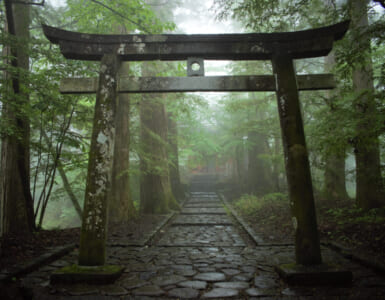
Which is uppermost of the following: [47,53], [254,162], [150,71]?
[150,71]

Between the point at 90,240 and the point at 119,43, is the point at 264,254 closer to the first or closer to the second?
the point at 90,240

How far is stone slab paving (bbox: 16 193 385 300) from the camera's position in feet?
10.8

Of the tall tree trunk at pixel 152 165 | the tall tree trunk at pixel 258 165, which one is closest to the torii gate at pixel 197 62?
the tall tree trunk at pixel 152 165

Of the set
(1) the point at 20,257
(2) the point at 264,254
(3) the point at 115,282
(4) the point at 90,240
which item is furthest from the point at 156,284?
(1) the point at 20,257

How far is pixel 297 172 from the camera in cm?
392

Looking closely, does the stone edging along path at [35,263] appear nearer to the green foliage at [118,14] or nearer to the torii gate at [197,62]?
the torii gate at [197,62]

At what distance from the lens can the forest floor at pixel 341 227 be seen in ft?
16.3

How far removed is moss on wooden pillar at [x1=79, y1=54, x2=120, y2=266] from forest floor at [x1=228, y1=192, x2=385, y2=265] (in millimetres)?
4116

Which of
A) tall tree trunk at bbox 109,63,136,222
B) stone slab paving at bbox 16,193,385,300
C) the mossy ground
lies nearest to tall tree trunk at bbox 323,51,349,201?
stone slab paving at bbox 16,193,385,300

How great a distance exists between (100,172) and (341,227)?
6045mm

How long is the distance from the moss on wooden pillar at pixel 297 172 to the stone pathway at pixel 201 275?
22.9 inches

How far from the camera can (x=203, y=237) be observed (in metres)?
6.84

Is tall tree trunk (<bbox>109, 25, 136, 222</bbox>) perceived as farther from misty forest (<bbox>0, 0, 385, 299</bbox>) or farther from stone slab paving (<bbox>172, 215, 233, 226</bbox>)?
stone slab paving (<bbox>172, 215, 233, 226</bbox>)

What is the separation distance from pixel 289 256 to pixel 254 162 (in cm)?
1169
